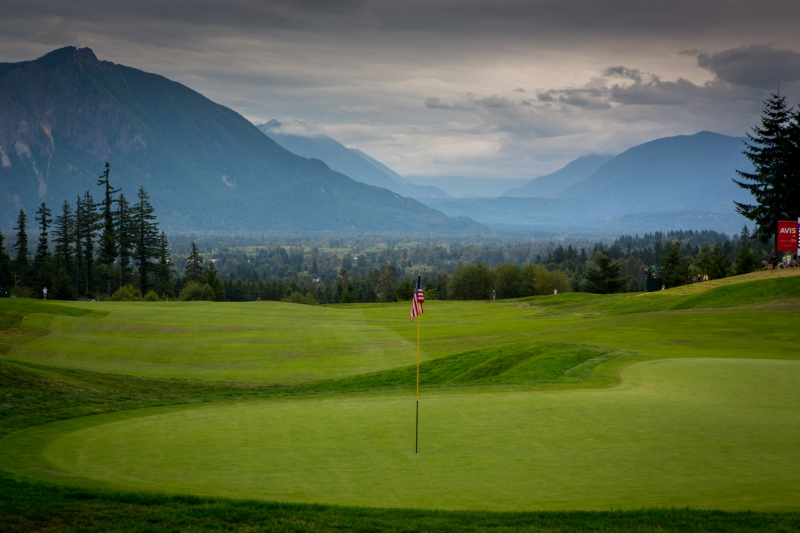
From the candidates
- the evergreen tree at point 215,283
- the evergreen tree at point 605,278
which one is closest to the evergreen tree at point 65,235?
the evergreen tree at point 215,283

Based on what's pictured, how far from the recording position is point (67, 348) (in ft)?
115

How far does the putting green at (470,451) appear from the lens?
34.3 ft

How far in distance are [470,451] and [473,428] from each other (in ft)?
6.43

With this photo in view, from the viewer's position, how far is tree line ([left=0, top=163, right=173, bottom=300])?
9388 centimetres

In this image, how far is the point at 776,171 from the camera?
6694cm

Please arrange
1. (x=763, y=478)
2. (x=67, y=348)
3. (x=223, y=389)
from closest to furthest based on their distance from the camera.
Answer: (x=763, y=478) → (x=223, y=389) → (x=67, y=348)

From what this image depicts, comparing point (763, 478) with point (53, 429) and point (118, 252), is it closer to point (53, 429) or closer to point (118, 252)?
point (53, 429)

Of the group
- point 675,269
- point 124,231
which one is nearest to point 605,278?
point 675,269

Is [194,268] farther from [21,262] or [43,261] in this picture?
[21,262]

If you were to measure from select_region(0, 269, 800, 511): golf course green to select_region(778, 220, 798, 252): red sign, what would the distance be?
18.9 m

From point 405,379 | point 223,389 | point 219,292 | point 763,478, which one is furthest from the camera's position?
point 219,292

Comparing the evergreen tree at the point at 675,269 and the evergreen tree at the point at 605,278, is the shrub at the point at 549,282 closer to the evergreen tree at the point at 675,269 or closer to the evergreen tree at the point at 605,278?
the evergreen tree at the point at 605,278

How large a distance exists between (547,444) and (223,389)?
57.8ft

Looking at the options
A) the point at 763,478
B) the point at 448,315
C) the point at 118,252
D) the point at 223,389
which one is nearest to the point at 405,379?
the point at 223,389
